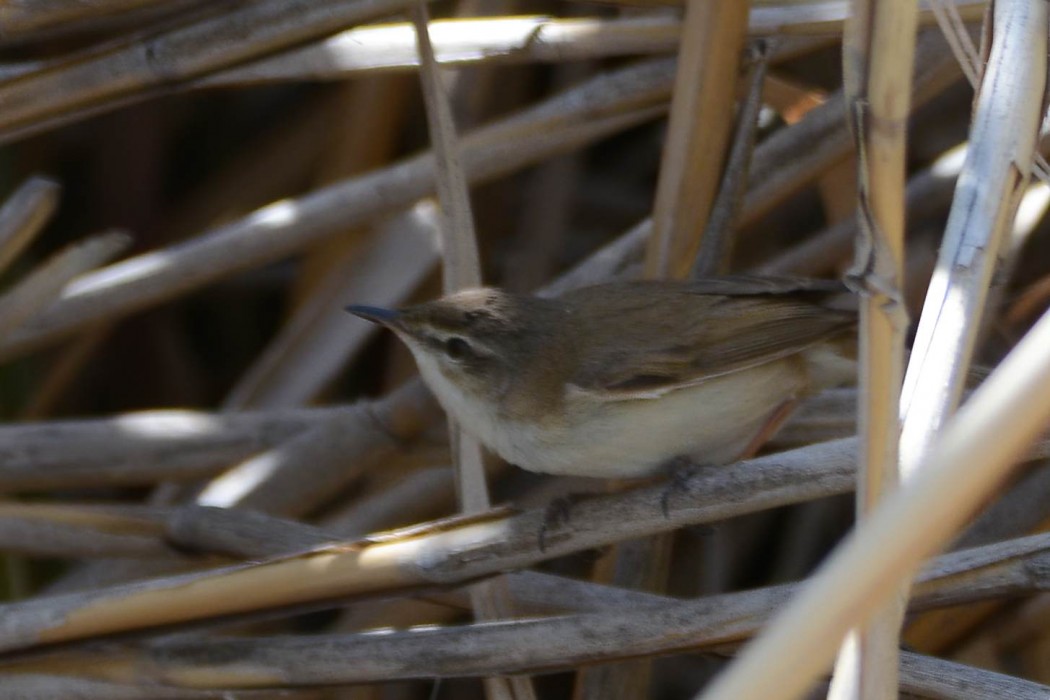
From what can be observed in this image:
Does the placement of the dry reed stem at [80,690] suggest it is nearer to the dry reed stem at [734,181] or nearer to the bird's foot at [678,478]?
the bird's foot at [678,478]

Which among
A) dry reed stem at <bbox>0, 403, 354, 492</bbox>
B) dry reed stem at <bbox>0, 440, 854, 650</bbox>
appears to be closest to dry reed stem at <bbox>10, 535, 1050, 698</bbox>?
dry reed stem at <bbox>0, 440, 854, 650</bbox>

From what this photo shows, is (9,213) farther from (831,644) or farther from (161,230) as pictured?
(831,644)

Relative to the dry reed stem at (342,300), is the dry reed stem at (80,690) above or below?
below

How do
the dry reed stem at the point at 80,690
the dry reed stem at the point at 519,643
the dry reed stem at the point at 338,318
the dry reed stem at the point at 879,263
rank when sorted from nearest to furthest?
1. the dry reed stem at the point at 879,263
2. the dry reed stem at the point at 519,643
3. the dry reed stem at the point at 80,690
4. the dry reed stem at the point at 338,318

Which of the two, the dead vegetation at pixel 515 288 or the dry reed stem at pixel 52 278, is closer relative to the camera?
the dead vegetation at pixel 515 288

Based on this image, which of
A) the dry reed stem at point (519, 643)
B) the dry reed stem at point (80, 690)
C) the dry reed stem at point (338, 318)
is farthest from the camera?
the dry reed stem at point (338, 318)

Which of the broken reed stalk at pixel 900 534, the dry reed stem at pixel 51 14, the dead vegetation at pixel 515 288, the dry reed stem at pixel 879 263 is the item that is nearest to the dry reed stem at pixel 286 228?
A: the dead vegetation at pixel 515 288
